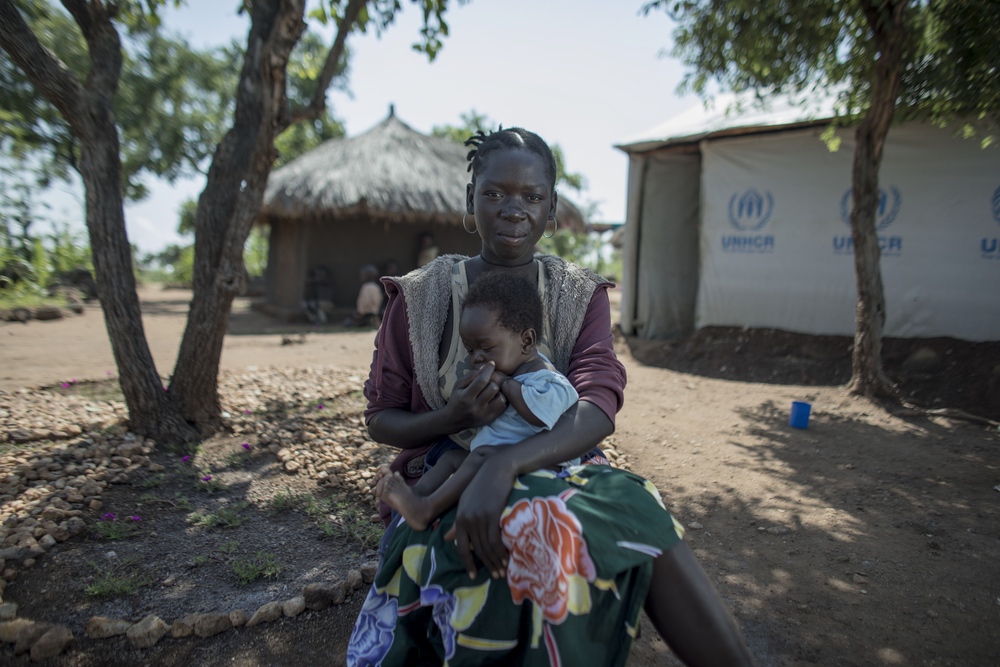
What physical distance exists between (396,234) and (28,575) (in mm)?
9985

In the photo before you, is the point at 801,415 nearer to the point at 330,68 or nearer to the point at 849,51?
the point at 849,51

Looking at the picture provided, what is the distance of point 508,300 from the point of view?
5.74 feet

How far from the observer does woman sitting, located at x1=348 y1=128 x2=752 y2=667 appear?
138cm

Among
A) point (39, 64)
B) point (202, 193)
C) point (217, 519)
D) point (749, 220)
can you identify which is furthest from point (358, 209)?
point (217, 519)

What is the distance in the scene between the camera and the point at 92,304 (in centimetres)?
1277

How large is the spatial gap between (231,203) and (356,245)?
7.94 m

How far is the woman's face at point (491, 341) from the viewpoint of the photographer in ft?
5.67

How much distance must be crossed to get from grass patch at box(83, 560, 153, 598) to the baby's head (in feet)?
5.53

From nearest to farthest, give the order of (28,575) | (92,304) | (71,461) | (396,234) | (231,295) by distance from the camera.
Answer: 1. (28,575)
2. (71,461)
3. (231,295)
4. (396,234)
5. (92,304)

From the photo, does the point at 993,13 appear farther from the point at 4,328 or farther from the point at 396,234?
the point at 4,328

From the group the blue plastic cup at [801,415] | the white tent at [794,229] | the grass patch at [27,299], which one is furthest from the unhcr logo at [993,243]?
the grass patch at [27,299]

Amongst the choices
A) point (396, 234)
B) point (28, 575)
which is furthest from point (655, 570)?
point (396, 234)

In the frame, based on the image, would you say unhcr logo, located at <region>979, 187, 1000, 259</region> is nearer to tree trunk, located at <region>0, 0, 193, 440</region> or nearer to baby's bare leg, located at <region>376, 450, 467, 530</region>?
baby's bare leg, located at <region>376, 450, 467, 530</region>

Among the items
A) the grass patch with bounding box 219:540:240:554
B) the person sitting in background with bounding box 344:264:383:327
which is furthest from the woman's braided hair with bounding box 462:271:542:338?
the person sitting in background with bounding box 344:264:383:327
